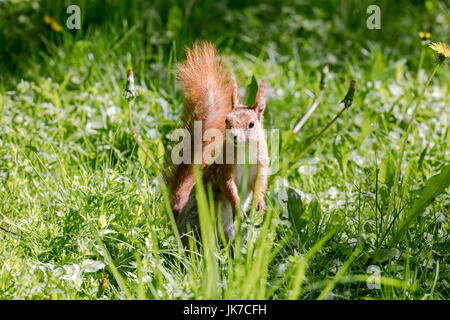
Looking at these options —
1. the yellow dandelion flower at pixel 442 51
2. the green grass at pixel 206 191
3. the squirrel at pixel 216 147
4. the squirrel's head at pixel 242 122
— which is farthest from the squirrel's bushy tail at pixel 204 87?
the yellow dandelion flower at pixel 442 51

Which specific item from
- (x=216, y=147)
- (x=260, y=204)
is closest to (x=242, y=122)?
(x=216, y=147)

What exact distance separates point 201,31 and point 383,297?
8.08ft

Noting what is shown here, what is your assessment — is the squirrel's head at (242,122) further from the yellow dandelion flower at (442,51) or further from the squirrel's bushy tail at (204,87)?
the yellow dandelion flower at (442,51)

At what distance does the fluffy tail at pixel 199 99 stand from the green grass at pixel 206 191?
0.27ft

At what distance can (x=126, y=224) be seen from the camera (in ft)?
6.15

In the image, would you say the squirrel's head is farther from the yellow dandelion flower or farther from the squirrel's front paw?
the yellow dandelion flower

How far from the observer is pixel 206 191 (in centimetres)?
188

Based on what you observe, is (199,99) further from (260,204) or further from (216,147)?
(260,204)

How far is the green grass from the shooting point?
5.43ft

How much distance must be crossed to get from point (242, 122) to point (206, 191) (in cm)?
27

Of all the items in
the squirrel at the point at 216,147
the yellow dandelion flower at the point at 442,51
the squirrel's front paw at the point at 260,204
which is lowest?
the squirrel's front paw at the point at 260,204

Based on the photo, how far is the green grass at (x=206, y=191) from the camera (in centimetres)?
165

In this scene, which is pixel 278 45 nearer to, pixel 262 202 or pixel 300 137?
pixel 300 137

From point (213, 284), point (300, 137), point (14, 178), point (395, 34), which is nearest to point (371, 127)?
point (300, 137)
